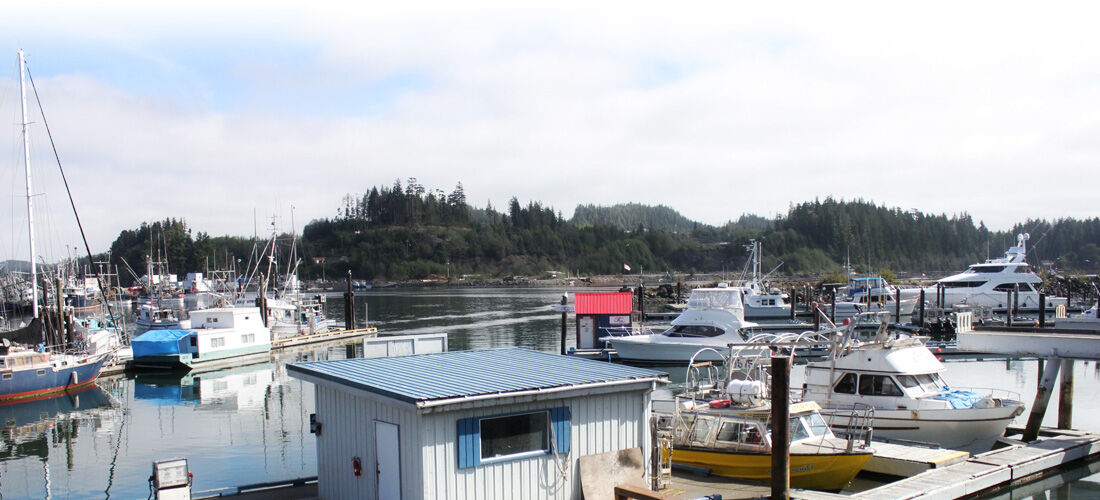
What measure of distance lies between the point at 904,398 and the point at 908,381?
1.75 ft

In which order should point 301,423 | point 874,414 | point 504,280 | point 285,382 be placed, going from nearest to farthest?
point 874,414, point 301,423, point 285,382, point 504,280

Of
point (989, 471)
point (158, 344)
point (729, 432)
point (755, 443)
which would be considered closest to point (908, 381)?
point (989, 471)

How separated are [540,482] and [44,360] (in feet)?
102

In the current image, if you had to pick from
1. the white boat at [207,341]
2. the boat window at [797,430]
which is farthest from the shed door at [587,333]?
the boat window at [797,430]

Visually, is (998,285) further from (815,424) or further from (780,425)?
(780,425)

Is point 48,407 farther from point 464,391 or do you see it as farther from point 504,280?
point 504,280

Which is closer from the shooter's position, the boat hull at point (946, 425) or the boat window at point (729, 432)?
the boat window at point (729, 432)

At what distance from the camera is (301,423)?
28.0 m

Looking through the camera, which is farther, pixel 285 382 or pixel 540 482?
pixel 285 382

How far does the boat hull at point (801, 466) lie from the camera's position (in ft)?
53.0

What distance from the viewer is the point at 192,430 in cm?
2773

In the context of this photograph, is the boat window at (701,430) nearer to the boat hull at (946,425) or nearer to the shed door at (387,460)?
the boat hull at (946,425)

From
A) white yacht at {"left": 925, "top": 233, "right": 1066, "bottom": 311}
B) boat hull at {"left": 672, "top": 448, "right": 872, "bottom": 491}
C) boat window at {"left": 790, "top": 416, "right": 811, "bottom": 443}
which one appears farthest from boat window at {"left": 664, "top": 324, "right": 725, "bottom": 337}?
white yacht at {"left": 925, "top": 233, "right": 1066, "bottom": 311}

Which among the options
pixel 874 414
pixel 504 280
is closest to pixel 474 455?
pixel 874 414
